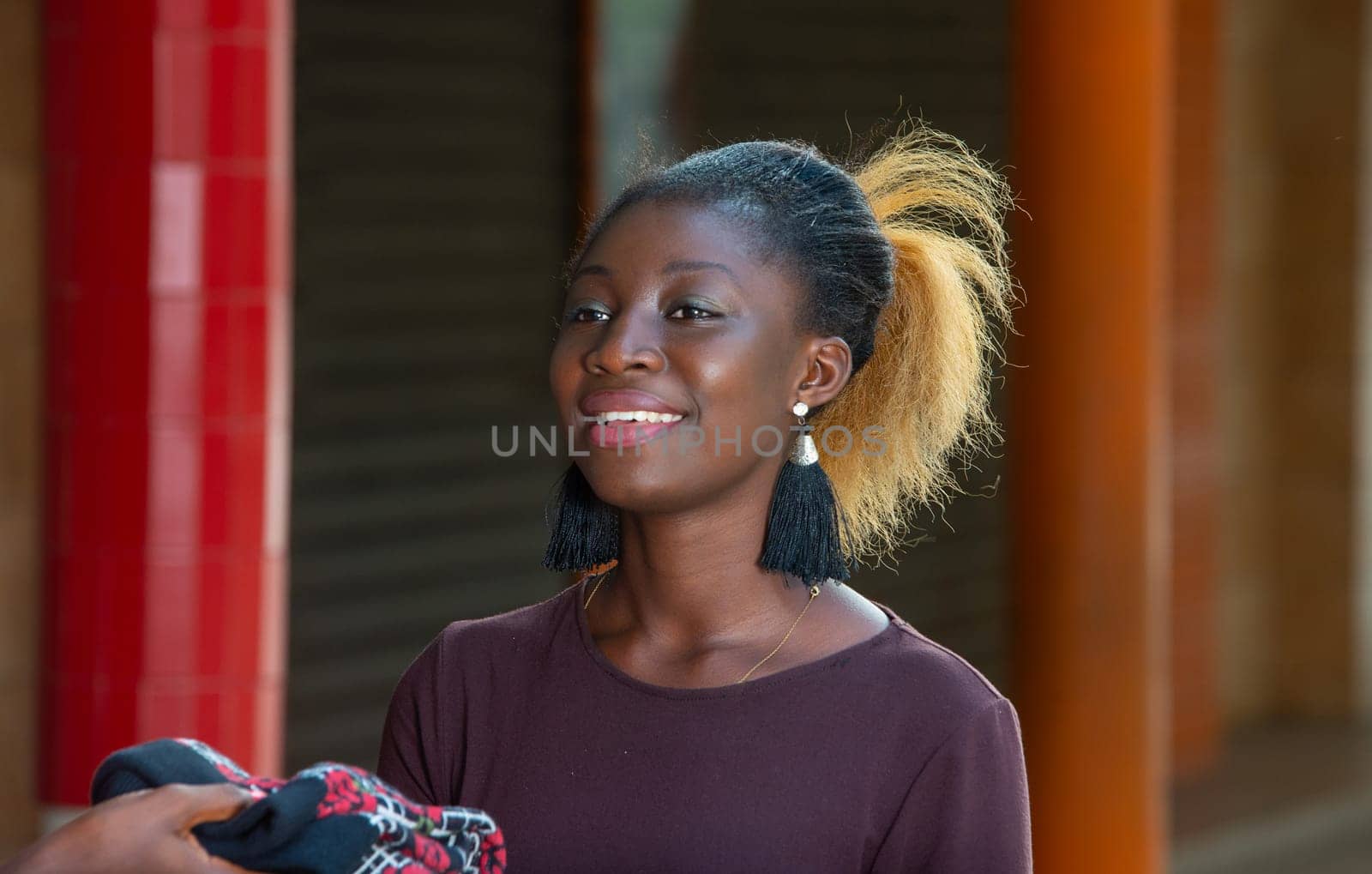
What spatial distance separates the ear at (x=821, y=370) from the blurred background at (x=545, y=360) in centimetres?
54

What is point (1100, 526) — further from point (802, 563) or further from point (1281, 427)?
point (1281, 427)

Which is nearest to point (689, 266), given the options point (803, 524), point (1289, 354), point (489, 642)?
point (803, 524)

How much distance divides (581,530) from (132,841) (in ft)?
2.44

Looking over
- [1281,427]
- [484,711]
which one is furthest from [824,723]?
[1281,427]

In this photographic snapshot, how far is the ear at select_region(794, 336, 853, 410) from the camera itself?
5.92 feet

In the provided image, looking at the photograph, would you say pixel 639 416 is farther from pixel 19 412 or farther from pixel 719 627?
pixel 19 412

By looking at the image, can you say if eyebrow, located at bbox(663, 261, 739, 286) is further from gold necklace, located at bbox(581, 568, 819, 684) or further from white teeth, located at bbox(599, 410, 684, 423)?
gold necklace, located at bbox(581, 568, 819, 684)

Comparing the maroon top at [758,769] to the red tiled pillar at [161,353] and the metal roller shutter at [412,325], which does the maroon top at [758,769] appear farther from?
the metal roller shutter at [412,325]

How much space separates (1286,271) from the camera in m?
7.17

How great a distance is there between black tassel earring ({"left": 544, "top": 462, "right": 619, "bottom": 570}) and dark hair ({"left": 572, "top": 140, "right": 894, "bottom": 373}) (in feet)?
0.84

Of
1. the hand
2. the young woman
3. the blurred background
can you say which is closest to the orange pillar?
the blurred background

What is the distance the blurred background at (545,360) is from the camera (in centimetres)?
357

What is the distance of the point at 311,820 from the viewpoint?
4.14 ft

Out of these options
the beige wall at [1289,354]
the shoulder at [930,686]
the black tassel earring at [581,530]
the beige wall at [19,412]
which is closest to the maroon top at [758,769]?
the shoulder at [930,686]
